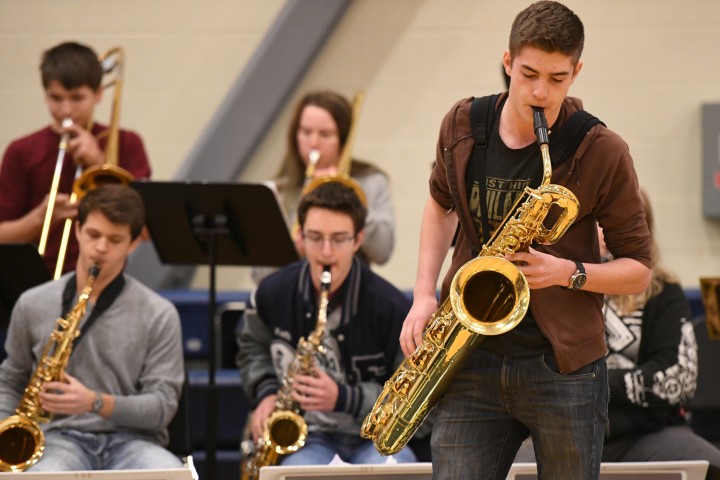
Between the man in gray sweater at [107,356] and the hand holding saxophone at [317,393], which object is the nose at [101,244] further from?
the hand holding saxophone at [317,393]

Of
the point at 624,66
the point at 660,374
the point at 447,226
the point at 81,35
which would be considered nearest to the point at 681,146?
the point at 624,66

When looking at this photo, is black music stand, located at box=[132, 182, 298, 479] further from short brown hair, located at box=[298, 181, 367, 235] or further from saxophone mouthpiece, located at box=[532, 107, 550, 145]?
saxophone mouthpiece, located at box=[532, 107, 550, 145]

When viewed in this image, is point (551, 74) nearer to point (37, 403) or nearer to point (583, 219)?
point (583, 219)

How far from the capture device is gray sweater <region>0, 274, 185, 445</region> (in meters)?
3.39

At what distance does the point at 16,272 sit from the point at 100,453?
78 cm

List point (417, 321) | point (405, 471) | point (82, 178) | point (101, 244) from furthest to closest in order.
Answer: point (82, 178), point (101, 244), point (405, 471), point (417, 321)

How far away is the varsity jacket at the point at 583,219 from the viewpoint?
2.15 metres

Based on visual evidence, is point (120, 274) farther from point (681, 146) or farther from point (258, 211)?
point (681, 146)

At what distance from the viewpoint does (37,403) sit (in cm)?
327

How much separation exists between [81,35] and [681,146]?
126 inches

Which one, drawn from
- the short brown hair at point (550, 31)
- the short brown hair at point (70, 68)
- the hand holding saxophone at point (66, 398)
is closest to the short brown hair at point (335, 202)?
the hand holding saxophone at point (66, 398)

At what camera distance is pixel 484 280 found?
7.09 ft

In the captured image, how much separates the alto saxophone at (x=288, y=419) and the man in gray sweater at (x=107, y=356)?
0.88 ft

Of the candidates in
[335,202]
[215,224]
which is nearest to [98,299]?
[215,224]
